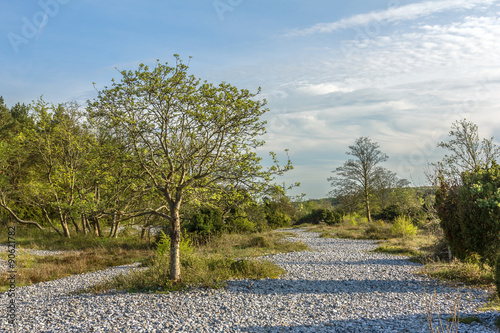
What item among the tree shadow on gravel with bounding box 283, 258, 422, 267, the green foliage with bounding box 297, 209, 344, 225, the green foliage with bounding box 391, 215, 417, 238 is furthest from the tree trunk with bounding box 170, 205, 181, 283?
the green foliage with bounding box 297, 209, 344, 225

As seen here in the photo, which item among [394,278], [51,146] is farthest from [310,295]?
[51,146]

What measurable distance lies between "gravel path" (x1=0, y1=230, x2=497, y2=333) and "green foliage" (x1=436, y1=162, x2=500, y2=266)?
3.16 feet

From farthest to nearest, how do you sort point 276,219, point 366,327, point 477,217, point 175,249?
point 276,219 < point 477,217 < point 175,249 < point 366,327

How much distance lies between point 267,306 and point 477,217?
5.07 metres

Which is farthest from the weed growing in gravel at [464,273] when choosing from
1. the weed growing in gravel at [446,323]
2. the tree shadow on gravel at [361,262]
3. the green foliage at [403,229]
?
the green foliage at [403,229]

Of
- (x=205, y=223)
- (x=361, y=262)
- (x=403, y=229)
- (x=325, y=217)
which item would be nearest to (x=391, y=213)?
(x=325, y=217)

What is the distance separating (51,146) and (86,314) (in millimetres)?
15623

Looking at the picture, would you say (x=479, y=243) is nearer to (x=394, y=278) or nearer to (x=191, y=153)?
(x=394, y=278)

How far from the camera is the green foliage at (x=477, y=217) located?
25.1 feet

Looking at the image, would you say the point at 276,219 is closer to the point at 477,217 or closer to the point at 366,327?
the point at 477,217

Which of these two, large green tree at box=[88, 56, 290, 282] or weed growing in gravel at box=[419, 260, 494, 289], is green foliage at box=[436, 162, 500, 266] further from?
large green tree at box=[88, 56, 290, 282]

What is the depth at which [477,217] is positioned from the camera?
7.95 meters

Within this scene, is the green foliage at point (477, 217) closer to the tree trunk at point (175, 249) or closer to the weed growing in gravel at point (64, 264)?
the tree trunk at point (175, 249)

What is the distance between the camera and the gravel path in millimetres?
5500
